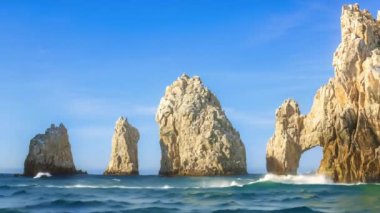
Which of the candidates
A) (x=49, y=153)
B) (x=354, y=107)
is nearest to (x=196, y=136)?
(x=49, y=153)

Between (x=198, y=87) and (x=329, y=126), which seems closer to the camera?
(x=329, y=126)

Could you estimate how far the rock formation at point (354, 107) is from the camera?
63.7 meters

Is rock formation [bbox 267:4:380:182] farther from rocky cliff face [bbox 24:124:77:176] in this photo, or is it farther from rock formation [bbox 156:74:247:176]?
rocky cliff face [bbox 24:124:77:176]

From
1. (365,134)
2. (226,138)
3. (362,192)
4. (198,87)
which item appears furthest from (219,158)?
(362,192)

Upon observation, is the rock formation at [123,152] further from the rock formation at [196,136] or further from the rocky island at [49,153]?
the rocky island at [49,153]

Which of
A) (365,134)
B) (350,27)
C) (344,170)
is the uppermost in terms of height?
(350,27)

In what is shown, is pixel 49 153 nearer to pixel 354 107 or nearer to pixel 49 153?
pixel 49 153

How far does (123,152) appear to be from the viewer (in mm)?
139250

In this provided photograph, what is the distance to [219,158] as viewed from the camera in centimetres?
12700

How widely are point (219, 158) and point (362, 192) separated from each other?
79.3m

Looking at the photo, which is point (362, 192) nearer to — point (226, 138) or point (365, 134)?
point (365, 134)

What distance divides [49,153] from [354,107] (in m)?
86.1

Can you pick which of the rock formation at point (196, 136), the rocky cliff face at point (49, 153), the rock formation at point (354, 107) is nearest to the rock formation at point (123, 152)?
the rock formation at point (196, 136)

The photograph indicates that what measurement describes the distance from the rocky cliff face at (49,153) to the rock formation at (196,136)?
24853 mm
